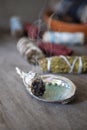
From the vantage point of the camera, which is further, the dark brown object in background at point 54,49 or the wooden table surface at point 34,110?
the dark brown object in background at point 54,49

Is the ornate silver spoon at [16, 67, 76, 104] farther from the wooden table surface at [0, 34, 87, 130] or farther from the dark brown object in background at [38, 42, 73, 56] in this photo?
the dark brown object in background at [38, 42, 73, 56]

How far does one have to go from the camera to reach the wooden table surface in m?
0.78

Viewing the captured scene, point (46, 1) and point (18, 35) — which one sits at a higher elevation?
point (46, 1)

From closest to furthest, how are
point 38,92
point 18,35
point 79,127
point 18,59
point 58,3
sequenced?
1. point 79,127
2. point 38,92
3. point 18,59
4. point 18,35
5. point 58,3

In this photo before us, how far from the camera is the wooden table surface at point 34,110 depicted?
780mm

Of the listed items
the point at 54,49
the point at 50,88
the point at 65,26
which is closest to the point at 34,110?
the point at 50,88

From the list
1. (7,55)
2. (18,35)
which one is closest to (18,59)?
(7,55)

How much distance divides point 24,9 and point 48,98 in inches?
33.6

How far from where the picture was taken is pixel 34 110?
0.85 meters

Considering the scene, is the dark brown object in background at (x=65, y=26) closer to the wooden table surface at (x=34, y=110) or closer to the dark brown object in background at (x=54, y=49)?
the dark brown object in background at (x=54, y=49)

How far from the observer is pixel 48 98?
35.0 inches

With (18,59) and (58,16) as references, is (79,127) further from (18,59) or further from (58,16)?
(58,16)

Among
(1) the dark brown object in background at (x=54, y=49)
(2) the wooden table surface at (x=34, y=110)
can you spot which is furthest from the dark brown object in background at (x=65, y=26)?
(2) the wooden table surface at (x=34, y=110)

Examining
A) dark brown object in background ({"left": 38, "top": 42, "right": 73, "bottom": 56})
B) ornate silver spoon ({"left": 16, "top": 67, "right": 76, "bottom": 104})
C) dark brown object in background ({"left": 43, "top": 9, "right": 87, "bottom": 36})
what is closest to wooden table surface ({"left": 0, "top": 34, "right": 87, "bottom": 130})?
ornate silver spoon ({"left": 16, "top": 67, "right": 76, "bottom": 104})
